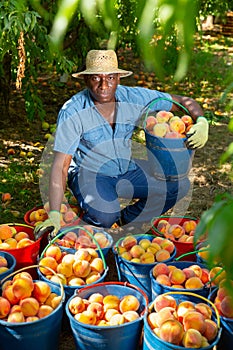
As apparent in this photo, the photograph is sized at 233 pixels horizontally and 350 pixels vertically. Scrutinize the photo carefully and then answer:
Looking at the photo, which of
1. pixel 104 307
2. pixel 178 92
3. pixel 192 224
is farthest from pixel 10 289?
pixel 178 92

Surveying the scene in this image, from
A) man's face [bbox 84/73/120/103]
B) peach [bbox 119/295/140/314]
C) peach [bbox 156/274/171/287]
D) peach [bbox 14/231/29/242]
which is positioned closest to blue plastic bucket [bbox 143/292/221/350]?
peach [bbox 119/295/140/314]

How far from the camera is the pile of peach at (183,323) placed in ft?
6.57

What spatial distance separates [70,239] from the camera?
2.78 metres

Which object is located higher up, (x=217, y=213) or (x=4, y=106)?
(x=217, y=213)

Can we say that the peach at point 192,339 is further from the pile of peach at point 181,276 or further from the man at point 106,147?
the man at point 106,147

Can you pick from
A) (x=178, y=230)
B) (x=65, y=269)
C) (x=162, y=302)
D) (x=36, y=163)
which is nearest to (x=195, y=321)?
(x=162, y=302)

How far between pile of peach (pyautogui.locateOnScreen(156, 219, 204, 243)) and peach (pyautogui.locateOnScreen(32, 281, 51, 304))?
0.90 meters

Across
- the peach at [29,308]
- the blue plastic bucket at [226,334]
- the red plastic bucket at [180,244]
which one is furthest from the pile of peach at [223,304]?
the peach at [29,308]

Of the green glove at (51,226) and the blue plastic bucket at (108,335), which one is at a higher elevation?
the green glove at (51,226)

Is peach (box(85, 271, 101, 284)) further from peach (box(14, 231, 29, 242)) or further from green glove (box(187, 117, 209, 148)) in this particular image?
green glove (box(187, 117, 209, 148))

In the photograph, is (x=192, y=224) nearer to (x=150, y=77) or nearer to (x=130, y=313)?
(x=130, y=313)

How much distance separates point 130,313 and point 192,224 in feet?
3.20

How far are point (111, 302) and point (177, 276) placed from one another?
34 centimetres

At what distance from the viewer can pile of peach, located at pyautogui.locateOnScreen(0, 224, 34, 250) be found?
2.71 m
